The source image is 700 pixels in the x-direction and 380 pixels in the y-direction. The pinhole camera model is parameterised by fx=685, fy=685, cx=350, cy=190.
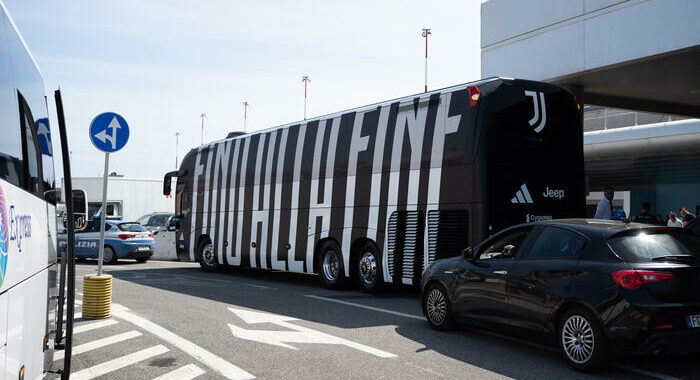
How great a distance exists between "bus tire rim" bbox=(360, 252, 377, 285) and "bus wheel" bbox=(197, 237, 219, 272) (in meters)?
A: 6.93

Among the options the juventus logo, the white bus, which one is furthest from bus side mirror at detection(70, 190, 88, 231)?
the juventus logo

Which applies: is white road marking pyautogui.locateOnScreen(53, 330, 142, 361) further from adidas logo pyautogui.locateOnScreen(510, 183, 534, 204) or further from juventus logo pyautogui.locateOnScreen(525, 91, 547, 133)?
juventus logo pyautogui.locateOnScreen(525, 91, 547, 133)

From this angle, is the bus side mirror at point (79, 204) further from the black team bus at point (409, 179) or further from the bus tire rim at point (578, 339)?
the black team bus at point (409, 179)

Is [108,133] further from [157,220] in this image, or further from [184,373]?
[157,220]

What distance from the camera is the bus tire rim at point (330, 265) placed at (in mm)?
14242

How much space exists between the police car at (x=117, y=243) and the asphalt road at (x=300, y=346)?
35.9 feet

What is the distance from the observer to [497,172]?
10.9 m

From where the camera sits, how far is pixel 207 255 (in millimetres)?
19562

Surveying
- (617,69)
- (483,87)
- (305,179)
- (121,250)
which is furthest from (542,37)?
(121,250)

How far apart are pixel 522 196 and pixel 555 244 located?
3.95 meters

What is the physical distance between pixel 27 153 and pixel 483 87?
8116 millimetres

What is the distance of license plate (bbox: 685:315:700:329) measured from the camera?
618cm

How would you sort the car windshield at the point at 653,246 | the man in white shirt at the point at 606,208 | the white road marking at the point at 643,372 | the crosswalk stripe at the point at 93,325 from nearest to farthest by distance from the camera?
the white road marking at the point at 643,372 → the car windshield at the point at 653,246 → the crosswalk stripe at the point at 93,325 → the man in white shirt at the point at 606,208

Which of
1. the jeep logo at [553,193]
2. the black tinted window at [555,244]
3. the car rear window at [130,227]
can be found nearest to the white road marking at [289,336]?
the black tinted window at [555,244]
